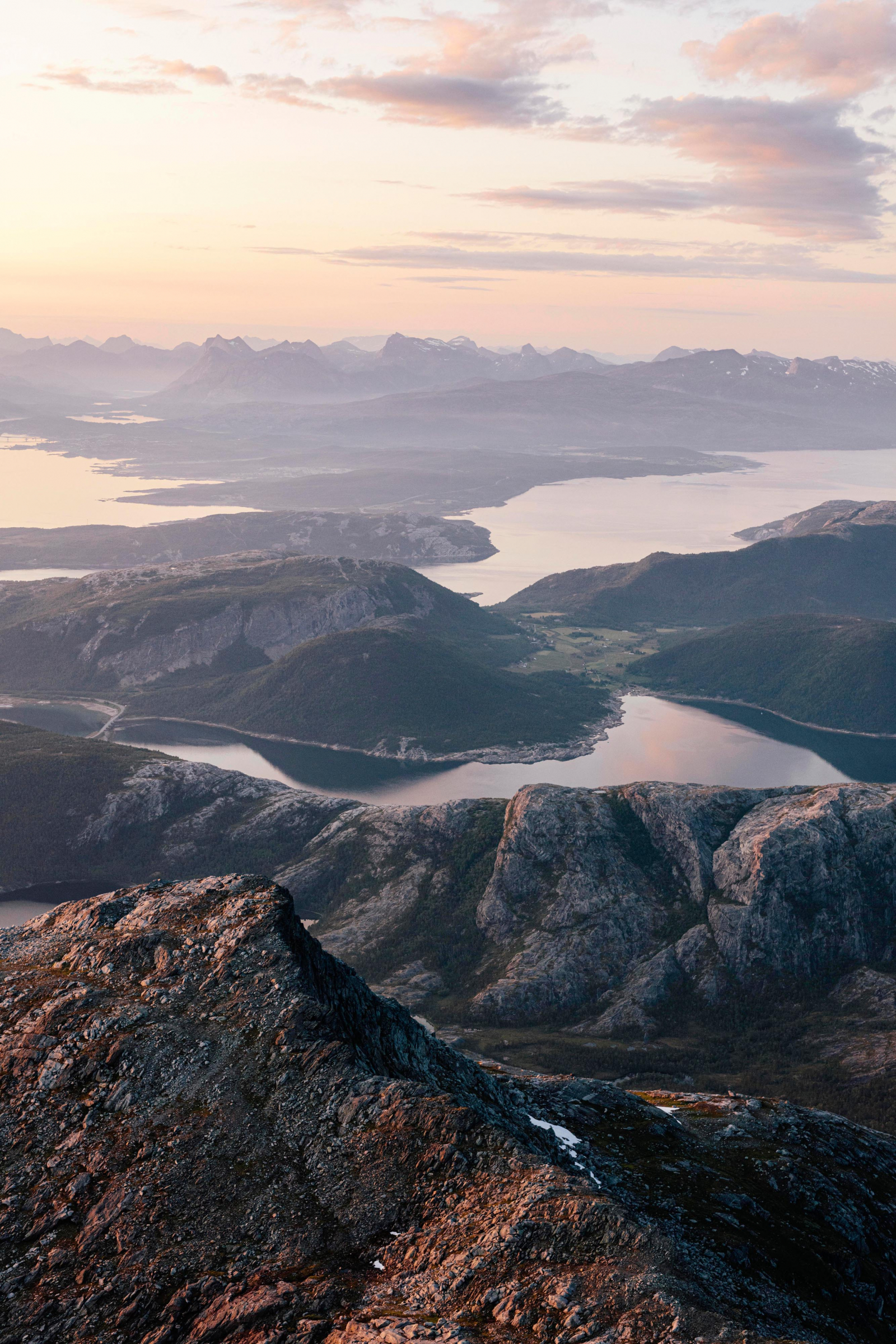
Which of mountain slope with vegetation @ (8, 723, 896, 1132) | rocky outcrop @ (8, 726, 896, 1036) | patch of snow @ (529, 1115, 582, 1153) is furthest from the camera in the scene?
rocky outcrop @ (8, 726, 896, 1036)

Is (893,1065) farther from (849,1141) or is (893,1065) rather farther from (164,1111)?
(164,1111)

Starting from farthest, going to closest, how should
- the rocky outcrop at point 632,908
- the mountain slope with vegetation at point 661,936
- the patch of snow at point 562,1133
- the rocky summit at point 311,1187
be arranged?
the rocky outcrop at point 632,908
the mountain slope with vegetation at point 661,936
the patch of snow at point 562,1133
the rocky summit at point 311,1187

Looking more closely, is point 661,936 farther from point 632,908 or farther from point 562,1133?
point 562,1133

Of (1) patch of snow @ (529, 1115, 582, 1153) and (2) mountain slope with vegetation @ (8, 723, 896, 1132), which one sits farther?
(2) mountain slope with vegetation @ (8, 723, 896, 1132)

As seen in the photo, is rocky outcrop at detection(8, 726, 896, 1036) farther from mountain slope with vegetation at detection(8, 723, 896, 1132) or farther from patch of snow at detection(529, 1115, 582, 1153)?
patch of snow at detection(529, 1115, 582, 1153)

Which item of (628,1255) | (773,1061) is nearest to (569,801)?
(773,1061)

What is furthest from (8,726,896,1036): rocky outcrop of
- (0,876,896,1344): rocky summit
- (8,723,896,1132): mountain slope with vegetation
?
(0,876,896,1344): rocky summit

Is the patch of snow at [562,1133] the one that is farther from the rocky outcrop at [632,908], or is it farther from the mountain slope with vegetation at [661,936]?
the rocky outcrop at [632,908]

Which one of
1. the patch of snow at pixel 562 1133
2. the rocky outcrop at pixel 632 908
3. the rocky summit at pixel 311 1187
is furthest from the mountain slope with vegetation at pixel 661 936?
the rocky summit at pixel 311 1187

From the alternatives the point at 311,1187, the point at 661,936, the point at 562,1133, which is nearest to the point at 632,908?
the point at 661,936
